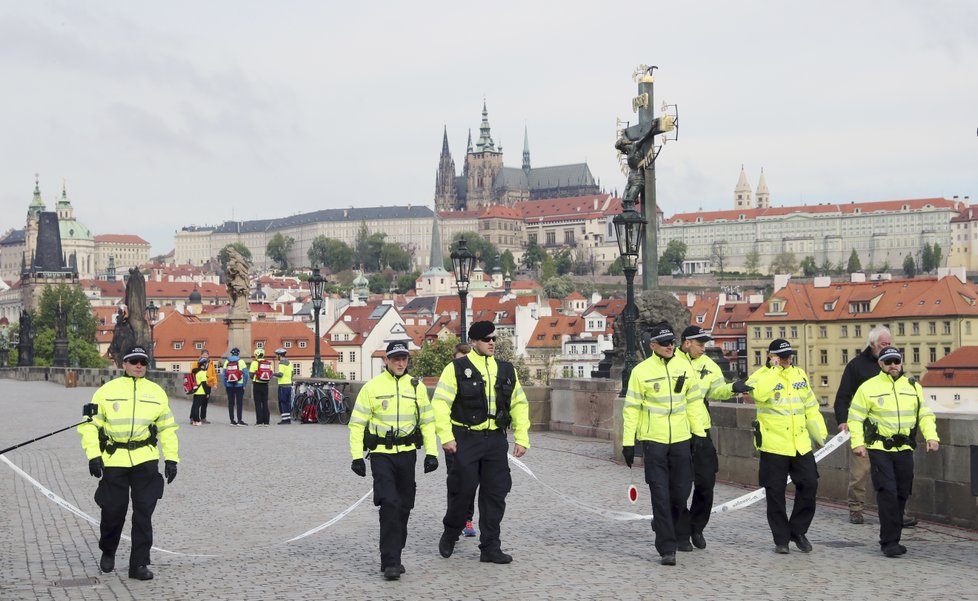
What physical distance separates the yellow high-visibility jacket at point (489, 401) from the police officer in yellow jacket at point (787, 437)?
1734 mm

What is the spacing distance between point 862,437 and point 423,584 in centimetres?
341

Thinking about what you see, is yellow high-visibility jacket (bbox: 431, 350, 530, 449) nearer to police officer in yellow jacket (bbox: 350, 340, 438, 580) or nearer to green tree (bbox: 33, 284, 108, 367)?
police officer in yellow jacket (bbox: 350, 340, 438, 580)

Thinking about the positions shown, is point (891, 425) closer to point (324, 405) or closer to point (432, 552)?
point (432, 552)

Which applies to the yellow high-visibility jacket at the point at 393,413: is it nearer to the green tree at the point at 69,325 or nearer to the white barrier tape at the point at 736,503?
the white barrier tape at the point at 736,503

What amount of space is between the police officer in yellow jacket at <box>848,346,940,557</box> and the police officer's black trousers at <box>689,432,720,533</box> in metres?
1.03

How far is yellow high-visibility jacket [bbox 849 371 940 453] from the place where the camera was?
9.76 metres

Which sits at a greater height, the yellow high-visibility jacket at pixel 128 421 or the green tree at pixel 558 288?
the green tree at pixel 558 288

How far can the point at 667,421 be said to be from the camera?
955cm

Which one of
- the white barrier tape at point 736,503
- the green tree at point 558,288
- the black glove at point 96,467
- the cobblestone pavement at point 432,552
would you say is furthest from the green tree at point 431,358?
the green tree at point 558,288

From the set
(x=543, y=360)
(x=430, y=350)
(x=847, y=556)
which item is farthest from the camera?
(x=543, y=360)

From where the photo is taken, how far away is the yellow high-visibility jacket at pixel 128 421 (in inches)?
359

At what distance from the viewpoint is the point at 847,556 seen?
9477 mm

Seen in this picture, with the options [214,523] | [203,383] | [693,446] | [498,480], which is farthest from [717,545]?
[203,383]

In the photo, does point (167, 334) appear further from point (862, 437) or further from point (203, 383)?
point (862, 437)
